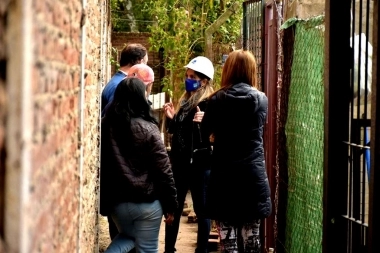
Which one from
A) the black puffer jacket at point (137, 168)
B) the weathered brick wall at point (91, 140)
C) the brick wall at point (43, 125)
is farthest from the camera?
the black puffer jacket at point (137, 168)

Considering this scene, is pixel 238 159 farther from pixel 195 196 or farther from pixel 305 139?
pixel 195 196

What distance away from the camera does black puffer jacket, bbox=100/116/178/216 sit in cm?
578

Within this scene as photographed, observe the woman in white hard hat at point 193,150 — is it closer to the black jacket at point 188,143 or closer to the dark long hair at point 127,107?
the black jacket at point 188,143

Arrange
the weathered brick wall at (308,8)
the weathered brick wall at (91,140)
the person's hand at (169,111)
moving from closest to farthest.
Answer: the weathered brick wall at (91,140) < the weathered brick wall at (308,8) < the person's hand at (169,111)

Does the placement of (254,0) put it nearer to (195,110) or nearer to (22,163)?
(195,110)

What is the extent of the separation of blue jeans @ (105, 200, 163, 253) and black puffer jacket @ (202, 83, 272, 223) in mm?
Result: 473

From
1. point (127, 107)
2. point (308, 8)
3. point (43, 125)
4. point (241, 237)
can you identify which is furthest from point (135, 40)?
point (43, 125)

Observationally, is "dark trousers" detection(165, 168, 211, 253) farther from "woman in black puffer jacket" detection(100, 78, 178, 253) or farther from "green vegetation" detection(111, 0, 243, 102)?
"green vegetation" detection(111, 0, 243, 102)

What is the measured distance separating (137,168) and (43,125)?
358cm

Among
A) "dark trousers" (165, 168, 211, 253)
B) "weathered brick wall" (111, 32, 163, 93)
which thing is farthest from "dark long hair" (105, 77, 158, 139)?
"weathered brick wall" (111, 32, 163, 93)

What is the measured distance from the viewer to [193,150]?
24.8 ft

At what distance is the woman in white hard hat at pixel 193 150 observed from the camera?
7.56 metres

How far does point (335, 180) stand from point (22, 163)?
2.86m

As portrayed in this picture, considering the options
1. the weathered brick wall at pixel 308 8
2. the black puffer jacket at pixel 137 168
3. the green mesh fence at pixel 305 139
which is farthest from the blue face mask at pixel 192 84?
the black puffer jacket at pixel 137 168
